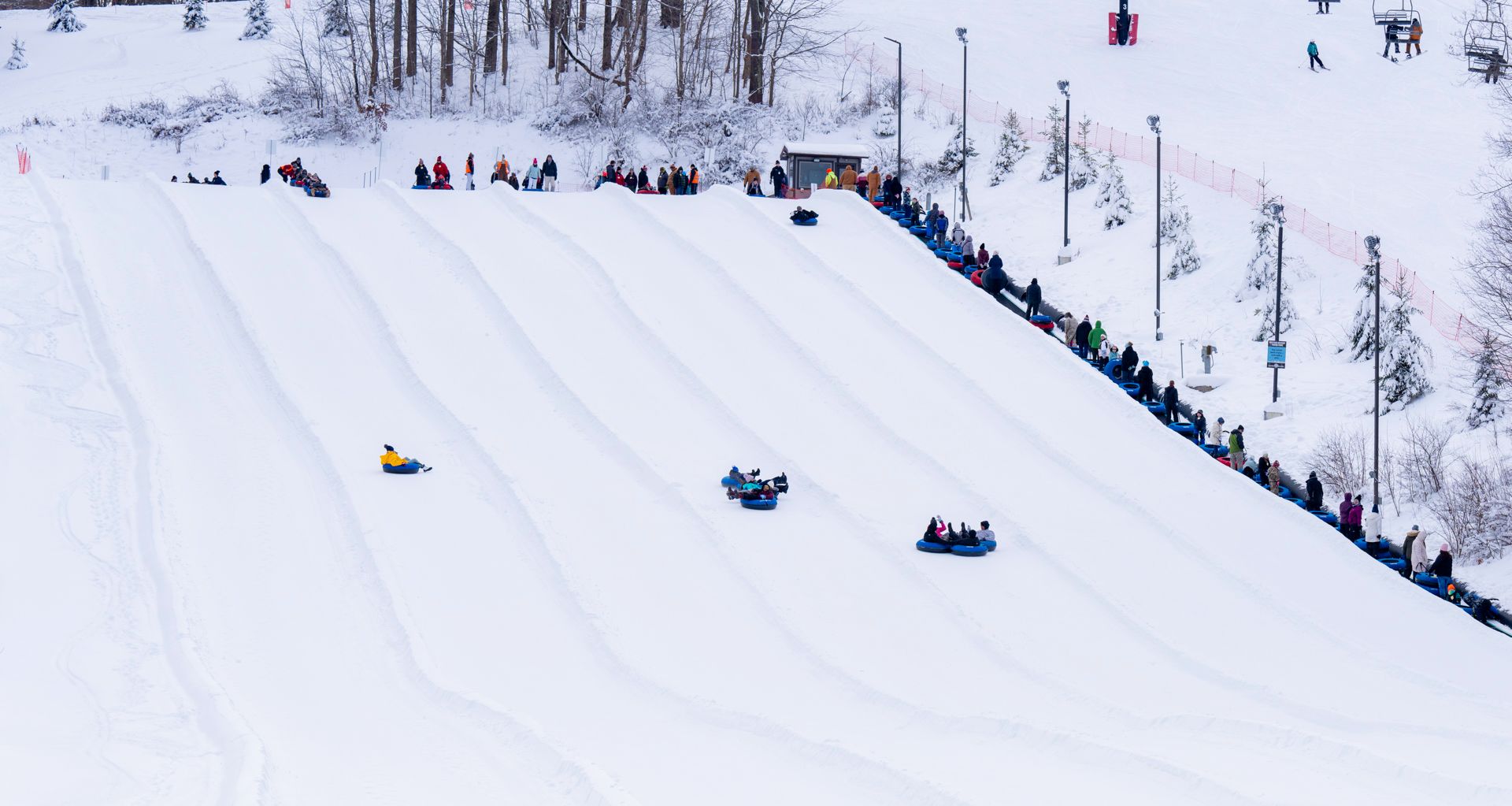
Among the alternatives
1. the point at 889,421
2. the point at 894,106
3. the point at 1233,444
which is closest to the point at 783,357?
the point at 889,421

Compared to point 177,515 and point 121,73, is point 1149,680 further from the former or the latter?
point 121,73

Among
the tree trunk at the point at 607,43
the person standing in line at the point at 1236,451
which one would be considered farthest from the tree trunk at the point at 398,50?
the person standing in line at the point at 1236,451

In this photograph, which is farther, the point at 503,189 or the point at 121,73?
the point at 121,73

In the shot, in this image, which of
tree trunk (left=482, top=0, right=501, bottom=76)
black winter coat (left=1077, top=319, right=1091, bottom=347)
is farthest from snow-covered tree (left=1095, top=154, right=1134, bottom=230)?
tree trunk (left=482, top=0, right=501, bottom=76)

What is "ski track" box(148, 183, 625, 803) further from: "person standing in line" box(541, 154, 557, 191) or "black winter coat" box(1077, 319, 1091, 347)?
"black winter coat" box(1077, 319, 1091, 347)

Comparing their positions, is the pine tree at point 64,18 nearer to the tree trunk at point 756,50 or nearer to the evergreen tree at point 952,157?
the tree trunk at point 756,50

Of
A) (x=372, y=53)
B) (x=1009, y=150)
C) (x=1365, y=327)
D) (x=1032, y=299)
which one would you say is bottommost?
(x=1365, y=327)

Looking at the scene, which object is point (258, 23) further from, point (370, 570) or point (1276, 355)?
point (370, 570)

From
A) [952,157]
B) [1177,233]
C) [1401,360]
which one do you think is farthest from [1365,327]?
[952,157]
